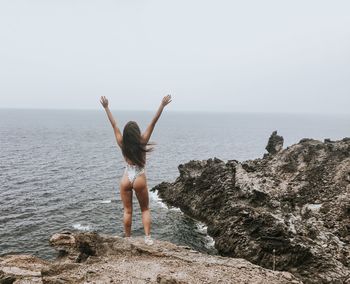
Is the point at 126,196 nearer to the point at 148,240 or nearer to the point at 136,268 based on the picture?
the point at 148,240

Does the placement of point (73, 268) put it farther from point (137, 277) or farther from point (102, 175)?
point (102, 175)

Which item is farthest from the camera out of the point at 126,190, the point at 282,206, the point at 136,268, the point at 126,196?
the point at 282,206

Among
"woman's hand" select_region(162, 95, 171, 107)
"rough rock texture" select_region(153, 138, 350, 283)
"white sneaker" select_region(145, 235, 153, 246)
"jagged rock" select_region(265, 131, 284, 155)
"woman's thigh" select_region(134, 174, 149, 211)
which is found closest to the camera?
"woman's hand" select_region(162, 95, 171, 107)

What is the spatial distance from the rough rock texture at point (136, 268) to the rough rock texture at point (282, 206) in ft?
37.8

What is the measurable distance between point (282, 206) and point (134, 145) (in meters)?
23.2

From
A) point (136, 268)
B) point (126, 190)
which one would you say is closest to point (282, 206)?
point (136, 268)

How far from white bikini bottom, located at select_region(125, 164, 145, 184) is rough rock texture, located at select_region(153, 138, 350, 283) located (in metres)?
14.8

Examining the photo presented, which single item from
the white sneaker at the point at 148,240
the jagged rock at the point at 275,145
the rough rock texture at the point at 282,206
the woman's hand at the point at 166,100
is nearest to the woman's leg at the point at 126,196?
the white sneaker at the point at 148,240

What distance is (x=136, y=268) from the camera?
435 inches

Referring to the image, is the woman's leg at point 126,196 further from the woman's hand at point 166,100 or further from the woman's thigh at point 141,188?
the woman's hand at point 166,100

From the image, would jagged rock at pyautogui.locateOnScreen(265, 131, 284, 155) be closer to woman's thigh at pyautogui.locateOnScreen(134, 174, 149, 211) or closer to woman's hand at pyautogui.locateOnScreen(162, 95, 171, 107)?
woman's thigh at pyautogui.locateOnScreen(134, 174, 149, 211)

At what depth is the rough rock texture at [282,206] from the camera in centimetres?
2203

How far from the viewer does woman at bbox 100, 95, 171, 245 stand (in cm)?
1041

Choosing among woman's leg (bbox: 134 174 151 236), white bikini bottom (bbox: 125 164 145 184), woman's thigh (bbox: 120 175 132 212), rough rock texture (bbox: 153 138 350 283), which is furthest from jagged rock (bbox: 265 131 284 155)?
white bikini bottom (bbox: 125 164 145 184)
